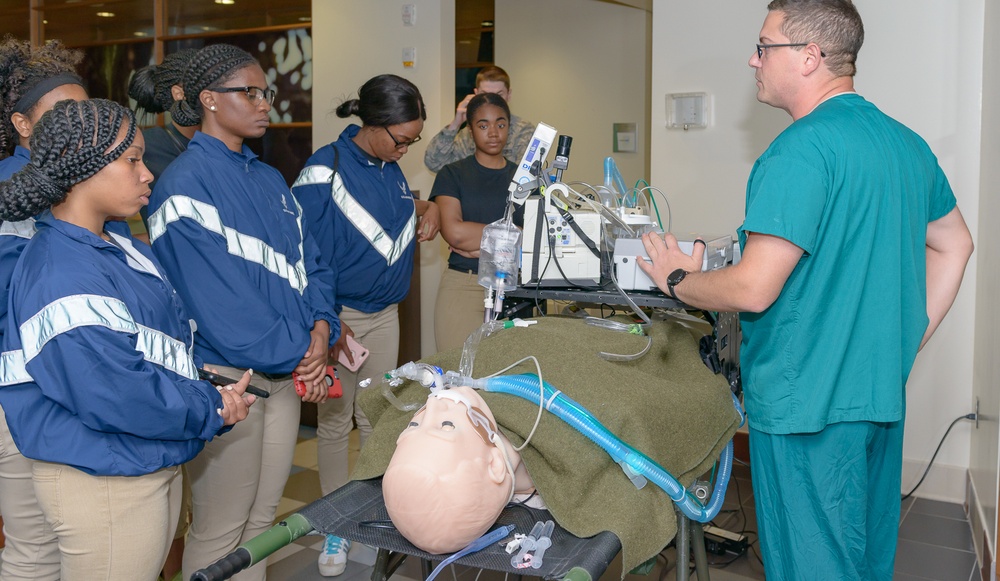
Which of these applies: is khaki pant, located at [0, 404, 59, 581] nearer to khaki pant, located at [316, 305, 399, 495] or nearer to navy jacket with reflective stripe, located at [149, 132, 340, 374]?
navy jacket with reflective stripe, located at [149, 132, 340, 374]

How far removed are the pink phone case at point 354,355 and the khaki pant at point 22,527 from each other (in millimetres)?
923

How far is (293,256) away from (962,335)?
97.6 inches

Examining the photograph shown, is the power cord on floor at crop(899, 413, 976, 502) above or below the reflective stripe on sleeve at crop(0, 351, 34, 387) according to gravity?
below

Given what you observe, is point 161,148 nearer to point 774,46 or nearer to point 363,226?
point 363,226

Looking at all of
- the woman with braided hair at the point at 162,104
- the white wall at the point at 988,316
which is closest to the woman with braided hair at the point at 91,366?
the woman with braided hair at the point at 162,104

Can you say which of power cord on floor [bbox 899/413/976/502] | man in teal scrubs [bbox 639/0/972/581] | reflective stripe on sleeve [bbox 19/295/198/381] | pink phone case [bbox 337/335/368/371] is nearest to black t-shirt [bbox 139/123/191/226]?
pink phone case [bbox 337/335/368/371]

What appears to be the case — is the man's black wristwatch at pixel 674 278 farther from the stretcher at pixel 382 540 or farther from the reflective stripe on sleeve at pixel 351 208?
the reflective stripe on sleeve at pixel 351 208

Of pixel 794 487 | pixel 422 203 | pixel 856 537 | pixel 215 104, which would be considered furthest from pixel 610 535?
pixel 422 203

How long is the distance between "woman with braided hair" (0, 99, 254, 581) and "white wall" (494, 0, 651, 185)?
4.85 m

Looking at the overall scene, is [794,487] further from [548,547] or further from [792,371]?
[548,547]

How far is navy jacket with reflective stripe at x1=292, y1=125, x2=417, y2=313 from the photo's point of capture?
2658mm

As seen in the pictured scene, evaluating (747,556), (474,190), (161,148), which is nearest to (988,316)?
(747,556)

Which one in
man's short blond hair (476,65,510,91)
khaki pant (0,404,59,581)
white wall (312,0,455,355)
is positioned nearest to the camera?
khaki pant (0,404,59,581)

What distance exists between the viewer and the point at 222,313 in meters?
1.94
